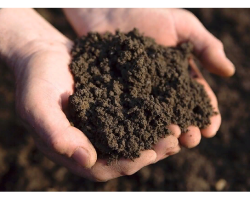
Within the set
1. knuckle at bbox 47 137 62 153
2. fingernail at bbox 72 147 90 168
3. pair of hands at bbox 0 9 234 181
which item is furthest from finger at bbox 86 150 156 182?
knuckle at bbox 47 137 62 153

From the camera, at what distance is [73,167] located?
66.4 inches

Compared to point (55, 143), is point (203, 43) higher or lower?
higher

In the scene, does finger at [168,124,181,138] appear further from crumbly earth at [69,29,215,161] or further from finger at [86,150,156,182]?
finger at [86,150,156,182]

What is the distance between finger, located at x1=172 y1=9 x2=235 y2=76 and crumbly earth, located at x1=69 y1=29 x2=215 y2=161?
0.20 metres

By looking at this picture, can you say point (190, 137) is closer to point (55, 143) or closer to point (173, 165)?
point (55, 143)

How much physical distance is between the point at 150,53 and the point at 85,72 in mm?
487

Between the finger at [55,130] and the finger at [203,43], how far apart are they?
50.9 inches

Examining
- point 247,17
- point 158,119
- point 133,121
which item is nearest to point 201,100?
point 158,119

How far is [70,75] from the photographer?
6.25 ft

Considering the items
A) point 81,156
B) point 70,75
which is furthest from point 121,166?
point 70,75

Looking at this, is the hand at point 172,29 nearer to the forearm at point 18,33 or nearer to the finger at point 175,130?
the forearm at point 18,33

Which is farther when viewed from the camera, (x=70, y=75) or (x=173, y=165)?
(x=173, y=165)

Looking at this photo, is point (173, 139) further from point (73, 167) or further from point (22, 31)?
→ point (22, 31)

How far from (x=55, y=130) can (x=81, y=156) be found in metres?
0.20
